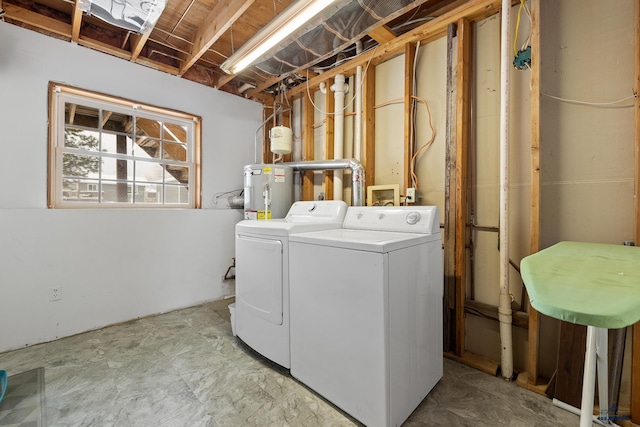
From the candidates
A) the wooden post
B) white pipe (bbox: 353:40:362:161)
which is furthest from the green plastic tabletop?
the wooden post

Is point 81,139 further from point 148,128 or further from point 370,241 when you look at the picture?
point 370,241

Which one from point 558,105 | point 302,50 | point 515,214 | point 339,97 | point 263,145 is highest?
point 302,50

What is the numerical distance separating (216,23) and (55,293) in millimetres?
2602

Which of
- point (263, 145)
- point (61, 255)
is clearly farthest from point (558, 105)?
point (61, 255)

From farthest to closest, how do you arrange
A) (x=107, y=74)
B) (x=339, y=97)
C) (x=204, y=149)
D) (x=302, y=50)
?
(x=204, y=149), (x=339, y=97), (x=107, y=74), (x=302, y=50)

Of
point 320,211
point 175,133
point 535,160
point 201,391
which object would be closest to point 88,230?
point 175,133

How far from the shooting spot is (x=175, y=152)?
309 centimetres

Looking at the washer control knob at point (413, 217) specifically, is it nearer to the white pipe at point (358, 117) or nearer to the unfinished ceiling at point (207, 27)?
the white pipe at point (358, 117)

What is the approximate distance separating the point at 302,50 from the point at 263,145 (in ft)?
5.08

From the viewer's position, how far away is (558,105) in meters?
1.69

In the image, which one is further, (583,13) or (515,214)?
(515,214)

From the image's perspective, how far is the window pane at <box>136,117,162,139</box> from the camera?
287cm

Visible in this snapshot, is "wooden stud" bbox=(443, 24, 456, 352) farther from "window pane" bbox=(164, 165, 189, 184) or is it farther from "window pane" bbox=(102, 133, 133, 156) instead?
"window pane" bbox=(102, 133, 133, 156)

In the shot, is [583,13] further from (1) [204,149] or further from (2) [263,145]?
(1) [204,149]
